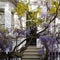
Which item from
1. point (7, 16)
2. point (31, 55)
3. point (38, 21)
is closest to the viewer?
point (38, 21)

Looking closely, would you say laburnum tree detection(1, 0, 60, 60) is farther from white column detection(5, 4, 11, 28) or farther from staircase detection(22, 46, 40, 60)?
staircase detection(22, 46, 40, 60)

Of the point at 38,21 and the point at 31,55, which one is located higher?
the point at 38,21

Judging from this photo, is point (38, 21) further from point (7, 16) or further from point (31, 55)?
point (31, 55)

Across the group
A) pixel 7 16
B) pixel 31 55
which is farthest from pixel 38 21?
pixel 31 55

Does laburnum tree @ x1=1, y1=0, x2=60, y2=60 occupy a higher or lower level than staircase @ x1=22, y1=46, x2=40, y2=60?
higher

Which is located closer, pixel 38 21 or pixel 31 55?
pixel 38 21

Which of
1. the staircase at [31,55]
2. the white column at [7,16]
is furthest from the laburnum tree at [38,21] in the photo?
the staircase at [31,55]

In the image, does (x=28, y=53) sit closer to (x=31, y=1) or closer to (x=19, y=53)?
(x=31, y=1)

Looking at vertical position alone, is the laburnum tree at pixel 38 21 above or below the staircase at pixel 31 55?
above

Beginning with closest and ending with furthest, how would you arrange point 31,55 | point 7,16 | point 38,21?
point 38,21, point 7,16, point 31,55

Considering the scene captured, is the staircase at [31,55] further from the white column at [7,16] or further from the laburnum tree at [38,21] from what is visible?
the laburnum tree at [38,21]

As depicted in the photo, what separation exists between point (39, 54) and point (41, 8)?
4.60 meters

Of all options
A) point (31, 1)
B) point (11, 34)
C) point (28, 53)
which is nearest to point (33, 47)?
point (28, 53)

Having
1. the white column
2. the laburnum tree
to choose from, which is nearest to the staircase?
the white column
